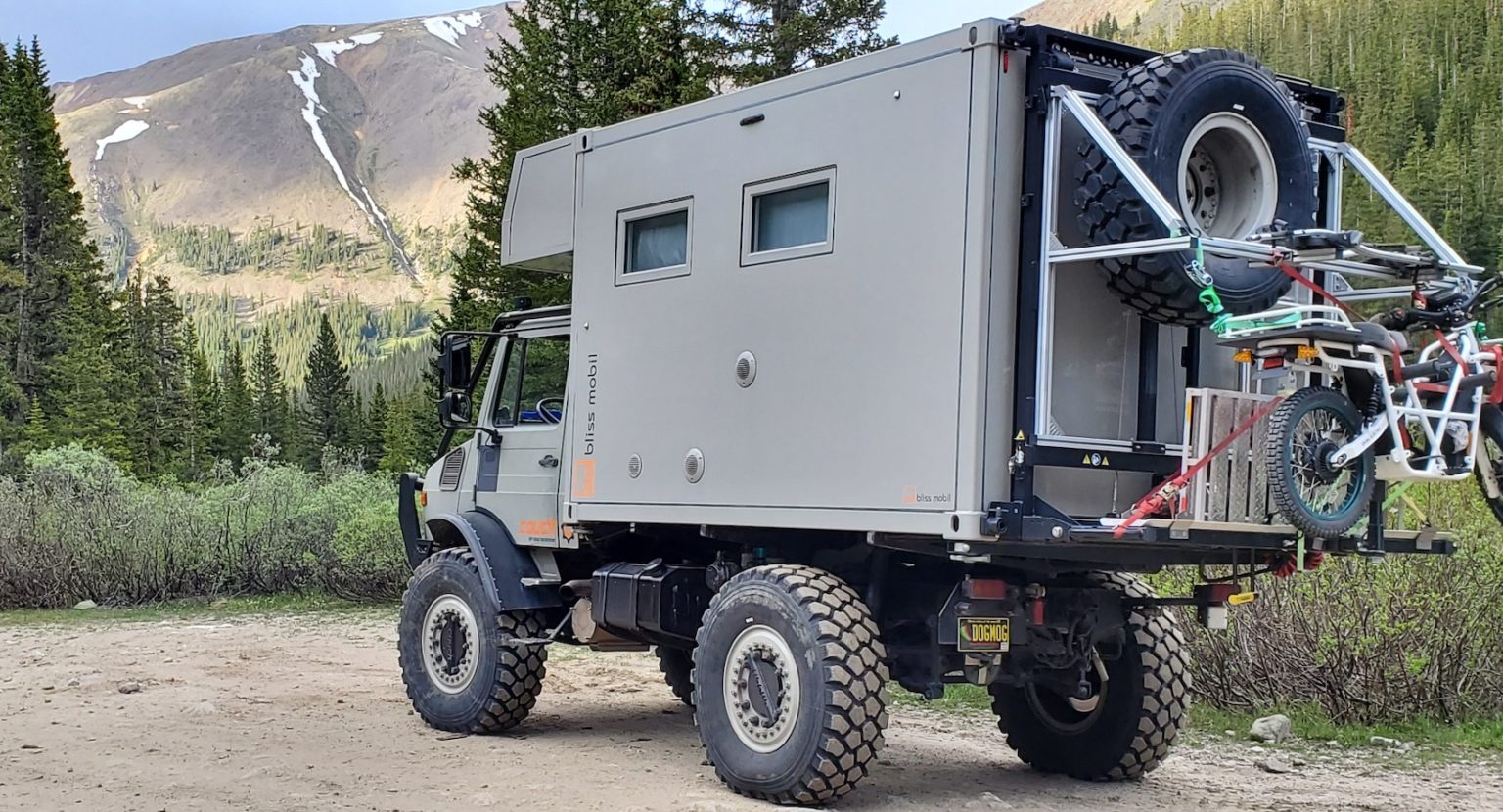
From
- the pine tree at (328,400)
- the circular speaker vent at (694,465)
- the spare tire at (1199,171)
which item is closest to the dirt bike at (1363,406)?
the spare tire at (1199,171)

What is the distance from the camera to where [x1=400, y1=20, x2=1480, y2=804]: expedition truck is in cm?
677

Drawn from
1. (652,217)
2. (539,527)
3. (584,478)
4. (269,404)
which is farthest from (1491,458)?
(269,404)

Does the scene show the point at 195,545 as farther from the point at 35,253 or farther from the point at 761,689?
the point at 35,253

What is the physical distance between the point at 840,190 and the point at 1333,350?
2.35m

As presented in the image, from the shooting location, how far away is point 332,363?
8925 cm

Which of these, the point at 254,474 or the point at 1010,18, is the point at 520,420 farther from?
the point at 254,474

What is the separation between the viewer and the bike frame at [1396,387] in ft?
21.0

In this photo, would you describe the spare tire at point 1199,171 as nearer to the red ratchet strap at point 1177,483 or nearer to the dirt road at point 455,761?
the red ratchet strap at point 1177,483

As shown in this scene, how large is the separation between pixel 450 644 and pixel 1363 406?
5763mm

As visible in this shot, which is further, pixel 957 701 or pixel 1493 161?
pixel 1493 161

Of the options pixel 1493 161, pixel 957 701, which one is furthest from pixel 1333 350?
pixel 1493 161

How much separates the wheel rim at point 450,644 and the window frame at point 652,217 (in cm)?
244

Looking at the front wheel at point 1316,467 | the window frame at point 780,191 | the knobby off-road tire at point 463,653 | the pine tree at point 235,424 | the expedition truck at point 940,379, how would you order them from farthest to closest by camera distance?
the pine tree at point 235,424 → the knobby off-road tire at point 463,653 → the window frame at point 780,191 → the expedition truck at point 940,379 → the front wheel at point 1316,467

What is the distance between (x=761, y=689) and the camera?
766 centimetres
